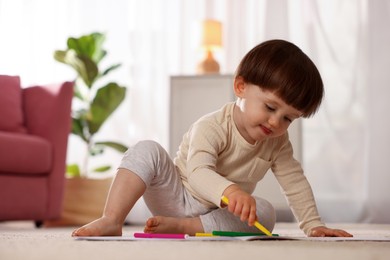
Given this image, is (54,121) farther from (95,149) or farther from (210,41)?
(210,41)

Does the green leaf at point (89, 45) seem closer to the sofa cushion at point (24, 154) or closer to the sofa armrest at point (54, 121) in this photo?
the sofa armrest at point (54, 121)

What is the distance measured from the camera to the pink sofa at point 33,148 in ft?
8.70

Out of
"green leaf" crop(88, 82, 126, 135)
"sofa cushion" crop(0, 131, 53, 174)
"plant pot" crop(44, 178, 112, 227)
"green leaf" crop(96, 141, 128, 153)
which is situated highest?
"green leaf" crop(88, 82, 126, 135)

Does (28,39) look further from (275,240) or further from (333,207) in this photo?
(275,240)

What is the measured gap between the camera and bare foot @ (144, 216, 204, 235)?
1344 millimetres

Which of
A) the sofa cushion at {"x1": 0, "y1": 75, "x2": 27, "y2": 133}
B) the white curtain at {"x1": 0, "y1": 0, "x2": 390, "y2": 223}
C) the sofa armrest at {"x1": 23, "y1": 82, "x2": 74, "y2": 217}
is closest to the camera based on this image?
the sofa armrest at {"x1": 23, "y1": 82, "x2": 74, "y2": 217}

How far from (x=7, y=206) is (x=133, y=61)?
4.65 ft

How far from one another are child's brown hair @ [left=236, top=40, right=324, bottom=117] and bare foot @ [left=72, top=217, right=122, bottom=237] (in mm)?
397

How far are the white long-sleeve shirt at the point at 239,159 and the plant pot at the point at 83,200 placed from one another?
5.64 feet

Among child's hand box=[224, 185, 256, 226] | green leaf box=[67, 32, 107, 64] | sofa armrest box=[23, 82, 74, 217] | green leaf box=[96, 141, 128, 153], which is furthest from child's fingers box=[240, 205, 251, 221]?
green leaf box=[67, 32, 107, 64]

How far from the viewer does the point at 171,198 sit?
1486mm

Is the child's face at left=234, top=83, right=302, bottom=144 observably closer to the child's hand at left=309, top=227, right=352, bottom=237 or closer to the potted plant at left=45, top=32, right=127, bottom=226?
the child's hand at left=309, top=227, right=352, bottom=237

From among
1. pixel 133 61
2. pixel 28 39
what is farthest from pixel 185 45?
pixel 28 39

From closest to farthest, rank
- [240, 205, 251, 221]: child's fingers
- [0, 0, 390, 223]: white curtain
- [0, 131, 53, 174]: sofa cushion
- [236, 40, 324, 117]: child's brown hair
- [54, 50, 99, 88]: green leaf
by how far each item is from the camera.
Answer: [240, 205, 251, 221]: child's fingers, [236, 40, 324, 117]: child's brown hair, [0, 131, 53, 174]: sofa cushion, [54, 50, 99, 88]: green leaf, [0, 0, 390, 223]: white curtain
